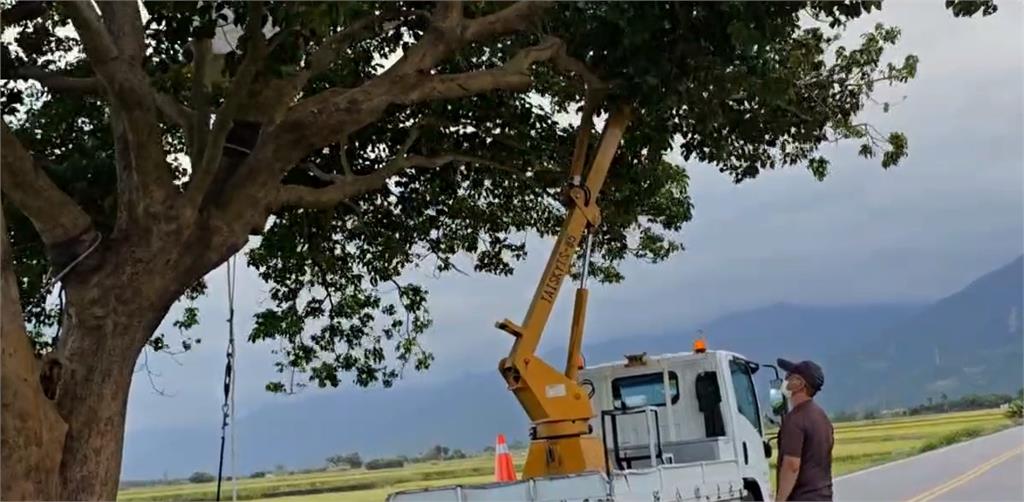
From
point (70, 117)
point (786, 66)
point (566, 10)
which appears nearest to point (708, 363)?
point (786, 66)

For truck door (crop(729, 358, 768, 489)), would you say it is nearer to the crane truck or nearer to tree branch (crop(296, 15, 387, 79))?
the crane truck

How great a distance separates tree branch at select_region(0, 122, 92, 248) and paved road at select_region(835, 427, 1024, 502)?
42.6 ft

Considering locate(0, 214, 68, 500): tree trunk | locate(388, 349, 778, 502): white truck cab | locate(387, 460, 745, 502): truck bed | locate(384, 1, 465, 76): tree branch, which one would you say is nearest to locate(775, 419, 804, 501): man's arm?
locate(387, 460, 745, 502): truck bed

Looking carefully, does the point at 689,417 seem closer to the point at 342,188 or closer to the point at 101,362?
the point at 342,188

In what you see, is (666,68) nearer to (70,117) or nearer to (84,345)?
(84,345)

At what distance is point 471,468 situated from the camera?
23.9m

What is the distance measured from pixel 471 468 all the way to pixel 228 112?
18.1 m

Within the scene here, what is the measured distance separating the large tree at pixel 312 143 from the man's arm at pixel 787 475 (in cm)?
310

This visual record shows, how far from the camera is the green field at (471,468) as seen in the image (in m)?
16.8

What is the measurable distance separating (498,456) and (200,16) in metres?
6.25

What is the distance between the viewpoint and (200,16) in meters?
7.11

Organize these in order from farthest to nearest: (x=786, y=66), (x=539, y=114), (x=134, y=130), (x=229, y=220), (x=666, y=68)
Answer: (x=539, y=114), (x=786, y=66), (x=666, y=68), (x=229, y=220), (x=134, y=130)

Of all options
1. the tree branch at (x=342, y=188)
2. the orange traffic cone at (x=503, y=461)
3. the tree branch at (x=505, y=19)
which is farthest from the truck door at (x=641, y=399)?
the tree branch at (x=505, y=19)

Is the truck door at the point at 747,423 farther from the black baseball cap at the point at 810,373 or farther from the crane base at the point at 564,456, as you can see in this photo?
the black baseball cap at the point at 810,373
